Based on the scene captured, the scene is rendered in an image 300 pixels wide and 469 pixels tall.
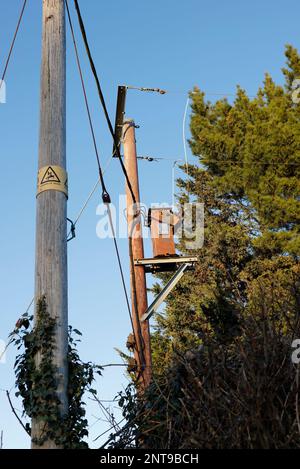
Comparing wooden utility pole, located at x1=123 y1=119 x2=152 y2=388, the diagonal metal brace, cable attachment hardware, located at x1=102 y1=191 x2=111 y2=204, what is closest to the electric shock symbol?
cable attachment hardware, located at x1=102 y1=191 x2=111 y2=204

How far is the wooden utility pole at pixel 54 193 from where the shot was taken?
4.58 m

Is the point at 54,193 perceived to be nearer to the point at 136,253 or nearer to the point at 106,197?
the point at 106,197

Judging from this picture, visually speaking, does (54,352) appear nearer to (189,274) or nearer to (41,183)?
(41,183)

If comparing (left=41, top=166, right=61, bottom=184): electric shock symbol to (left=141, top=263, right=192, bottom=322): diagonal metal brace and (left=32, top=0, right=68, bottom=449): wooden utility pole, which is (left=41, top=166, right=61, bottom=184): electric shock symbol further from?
(left=141, top=263, right=192, bottom=322): diagonal metal brace

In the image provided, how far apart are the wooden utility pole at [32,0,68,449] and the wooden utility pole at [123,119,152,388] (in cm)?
399

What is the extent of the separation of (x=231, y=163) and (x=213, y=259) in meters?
3.11

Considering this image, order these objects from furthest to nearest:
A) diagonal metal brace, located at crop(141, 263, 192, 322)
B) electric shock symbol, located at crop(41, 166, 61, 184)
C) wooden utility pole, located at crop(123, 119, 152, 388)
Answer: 1. diagonal metal brace, located at crop(141, 263, 192, 322)
2. wooden utility pole, located at crop(123, 119, 152, 388)
3. electric shock symbol, located at crop(41, 166, 61, 184)

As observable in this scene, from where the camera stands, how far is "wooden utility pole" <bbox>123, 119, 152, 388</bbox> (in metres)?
9.31

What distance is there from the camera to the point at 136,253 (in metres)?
10.4

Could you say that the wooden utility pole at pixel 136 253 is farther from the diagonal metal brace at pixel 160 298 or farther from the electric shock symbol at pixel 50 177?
the electric shock symbol at pixel 50 177

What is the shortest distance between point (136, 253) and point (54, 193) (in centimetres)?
556

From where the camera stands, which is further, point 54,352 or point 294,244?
point 294,244

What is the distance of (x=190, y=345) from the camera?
5449 mm
